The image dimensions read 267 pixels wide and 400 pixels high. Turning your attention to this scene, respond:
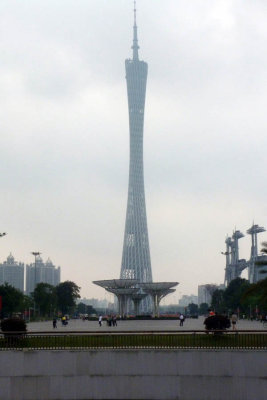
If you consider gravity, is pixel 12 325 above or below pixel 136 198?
below

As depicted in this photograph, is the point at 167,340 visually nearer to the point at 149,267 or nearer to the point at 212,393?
the point at 212,393

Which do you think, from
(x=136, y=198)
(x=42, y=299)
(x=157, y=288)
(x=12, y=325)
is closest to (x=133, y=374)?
(x=12, y=325)

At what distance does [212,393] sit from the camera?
24.2 meters

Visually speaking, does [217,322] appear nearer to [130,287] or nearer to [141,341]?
[141,341]

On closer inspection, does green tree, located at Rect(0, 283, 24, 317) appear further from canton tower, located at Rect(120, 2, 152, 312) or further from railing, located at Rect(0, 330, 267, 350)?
canton tower, located at Rect(120, 2, 152, 312)

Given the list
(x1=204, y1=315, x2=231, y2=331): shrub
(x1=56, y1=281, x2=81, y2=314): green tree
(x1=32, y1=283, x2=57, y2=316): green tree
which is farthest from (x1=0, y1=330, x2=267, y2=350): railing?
(x1=56, y1=281, x2=81, y2=314): green tree

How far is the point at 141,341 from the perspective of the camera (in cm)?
2559

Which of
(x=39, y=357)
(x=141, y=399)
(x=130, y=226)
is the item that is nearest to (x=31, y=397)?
(x=39, y=357)

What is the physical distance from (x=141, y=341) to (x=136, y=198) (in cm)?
13290

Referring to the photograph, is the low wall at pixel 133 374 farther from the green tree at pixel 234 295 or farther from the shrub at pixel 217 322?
the green tree at pixel 234 295

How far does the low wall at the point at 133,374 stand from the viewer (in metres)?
24.3

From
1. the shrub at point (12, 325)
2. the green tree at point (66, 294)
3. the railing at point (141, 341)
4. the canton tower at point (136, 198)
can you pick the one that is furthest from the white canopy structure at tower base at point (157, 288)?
the railing at point (141, 341)

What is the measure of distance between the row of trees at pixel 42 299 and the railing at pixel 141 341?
177ft

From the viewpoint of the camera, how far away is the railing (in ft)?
82.7
